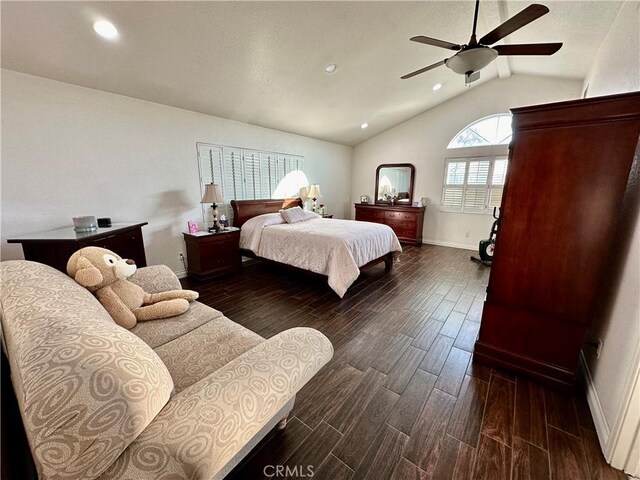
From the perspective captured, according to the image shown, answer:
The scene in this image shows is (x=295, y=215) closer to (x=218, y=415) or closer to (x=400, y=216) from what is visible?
(x=400, y=216)

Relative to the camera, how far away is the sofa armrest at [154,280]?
Answer: 182cm

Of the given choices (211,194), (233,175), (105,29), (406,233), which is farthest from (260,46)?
(406,233)

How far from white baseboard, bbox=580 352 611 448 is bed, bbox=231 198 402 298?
1953 mm

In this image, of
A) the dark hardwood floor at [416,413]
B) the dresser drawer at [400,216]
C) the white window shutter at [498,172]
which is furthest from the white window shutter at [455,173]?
the dark hardwood floor at [416,413]

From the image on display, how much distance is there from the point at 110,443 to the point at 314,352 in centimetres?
66

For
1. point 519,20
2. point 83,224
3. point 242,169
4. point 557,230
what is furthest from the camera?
point 242,169

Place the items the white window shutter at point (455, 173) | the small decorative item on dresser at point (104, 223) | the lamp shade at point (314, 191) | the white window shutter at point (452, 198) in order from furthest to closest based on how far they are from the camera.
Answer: the white window shutter at point (452, 198), the white window shutter at point (455, 173), the lamp shade at point (314, 191), the small decorative item on dresser at point (104, 223)

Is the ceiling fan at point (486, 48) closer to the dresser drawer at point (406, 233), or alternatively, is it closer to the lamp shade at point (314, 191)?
the lamp shade at point (314, 191)

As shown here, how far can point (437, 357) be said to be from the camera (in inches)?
81.7

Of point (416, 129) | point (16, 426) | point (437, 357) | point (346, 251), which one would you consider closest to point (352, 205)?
point (416, 129)

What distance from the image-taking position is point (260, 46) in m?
2.67

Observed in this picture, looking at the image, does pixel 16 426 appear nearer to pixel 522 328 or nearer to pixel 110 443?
pixel 110 443

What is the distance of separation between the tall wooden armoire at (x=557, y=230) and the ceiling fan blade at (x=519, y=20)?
2.12 ft

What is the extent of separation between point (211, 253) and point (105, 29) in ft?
7.99
